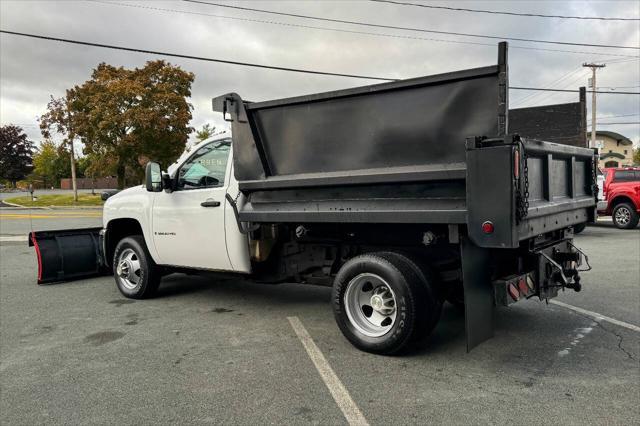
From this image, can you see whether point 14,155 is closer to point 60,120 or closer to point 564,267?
point 60,120

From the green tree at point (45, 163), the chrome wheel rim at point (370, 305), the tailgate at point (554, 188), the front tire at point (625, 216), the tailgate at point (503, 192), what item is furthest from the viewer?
the green tree at point (45, 163)

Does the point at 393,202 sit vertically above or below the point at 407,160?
below

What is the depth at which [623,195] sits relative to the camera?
572 inches

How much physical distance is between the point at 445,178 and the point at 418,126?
494 mm

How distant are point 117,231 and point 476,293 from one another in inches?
212

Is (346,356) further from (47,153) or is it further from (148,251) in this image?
(47,153)

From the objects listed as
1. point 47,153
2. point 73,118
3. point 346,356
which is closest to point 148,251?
point 346,356

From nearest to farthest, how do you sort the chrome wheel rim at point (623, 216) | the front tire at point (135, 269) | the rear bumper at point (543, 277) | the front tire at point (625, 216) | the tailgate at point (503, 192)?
1. the tailgate at point (503, 192)
2. the rear bumper at point (543, 277)
3. the front tire at point (135, 269)
4. the front tire at point (625, 216)
5. the chrome wheel rim at point (623, 216)

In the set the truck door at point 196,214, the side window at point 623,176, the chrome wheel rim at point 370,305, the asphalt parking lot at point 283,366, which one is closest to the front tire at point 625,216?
the side window at point 623,176

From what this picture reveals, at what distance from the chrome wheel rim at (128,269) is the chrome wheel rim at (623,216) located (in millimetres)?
13855

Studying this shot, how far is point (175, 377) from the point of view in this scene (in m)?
3.97

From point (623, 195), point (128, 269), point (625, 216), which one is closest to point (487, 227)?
point (128, 269)

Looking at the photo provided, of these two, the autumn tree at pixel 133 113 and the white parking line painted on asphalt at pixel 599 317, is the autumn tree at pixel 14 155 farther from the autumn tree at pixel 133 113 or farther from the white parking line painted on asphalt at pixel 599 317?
the white parking line painted on asphalt at pixel 599 317

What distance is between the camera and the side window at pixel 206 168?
569 centimetres
